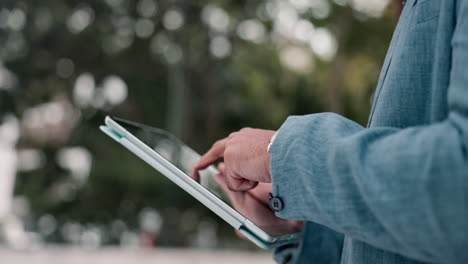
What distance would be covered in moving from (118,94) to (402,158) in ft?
29.2

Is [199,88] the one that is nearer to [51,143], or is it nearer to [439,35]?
[51,143]

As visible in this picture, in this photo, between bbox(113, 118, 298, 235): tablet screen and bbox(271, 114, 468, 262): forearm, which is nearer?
bbox(271, 114, 468, 262): forearm

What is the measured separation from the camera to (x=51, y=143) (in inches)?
359

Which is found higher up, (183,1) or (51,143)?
(183,1)

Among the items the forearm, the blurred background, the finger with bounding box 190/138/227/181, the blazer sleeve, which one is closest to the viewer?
the forearm

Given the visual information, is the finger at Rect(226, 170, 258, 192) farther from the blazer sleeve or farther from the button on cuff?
the blazer sleeve

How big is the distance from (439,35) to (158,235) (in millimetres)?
6237

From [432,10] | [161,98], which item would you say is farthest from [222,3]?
[432,10]

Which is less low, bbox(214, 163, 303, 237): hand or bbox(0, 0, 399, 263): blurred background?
bbox(214, 163, 303, 237): hand

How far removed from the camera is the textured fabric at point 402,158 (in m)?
0.48

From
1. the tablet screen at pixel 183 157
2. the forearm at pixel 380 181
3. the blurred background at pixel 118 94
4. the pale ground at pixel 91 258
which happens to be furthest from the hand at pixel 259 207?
the blurred background at pixel 118 94

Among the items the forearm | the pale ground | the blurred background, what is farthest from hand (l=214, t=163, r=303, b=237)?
the blurred background

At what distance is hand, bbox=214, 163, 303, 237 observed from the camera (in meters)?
0.90

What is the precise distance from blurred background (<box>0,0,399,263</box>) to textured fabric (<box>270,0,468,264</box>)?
6.95 m
